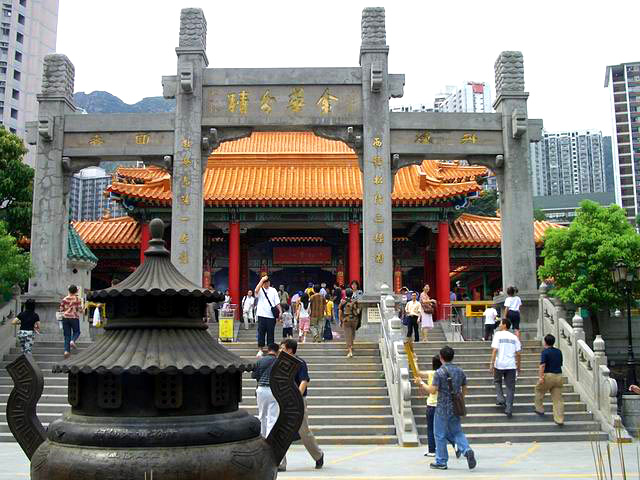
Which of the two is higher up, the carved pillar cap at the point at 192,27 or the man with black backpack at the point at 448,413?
the carved pillar cap at the point at 192,27

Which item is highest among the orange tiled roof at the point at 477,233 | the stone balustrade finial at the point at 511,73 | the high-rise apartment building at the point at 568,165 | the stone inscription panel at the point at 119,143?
the high-rise apartment building at the point at 568,165

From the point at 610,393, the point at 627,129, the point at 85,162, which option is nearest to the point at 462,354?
the point at 610,393

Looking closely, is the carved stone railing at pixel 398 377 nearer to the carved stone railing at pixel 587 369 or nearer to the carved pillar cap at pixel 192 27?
the carved stone railing at pixel 587 369

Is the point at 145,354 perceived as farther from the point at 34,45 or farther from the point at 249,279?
the point at 34,45

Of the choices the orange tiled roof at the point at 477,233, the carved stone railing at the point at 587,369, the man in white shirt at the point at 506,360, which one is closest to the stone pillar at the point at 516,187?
the carved stone railing at the point at 587,369

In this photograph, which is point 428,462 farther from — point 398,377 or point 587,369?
point 587,369

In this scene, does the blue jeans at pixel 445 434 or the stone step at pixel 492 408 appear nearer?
the blue jeans at pixel 445 434

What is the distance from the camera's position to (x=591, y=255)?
62.6 feet

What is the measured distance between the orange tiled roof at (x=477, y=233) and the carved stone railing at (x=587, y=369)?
1053 cm

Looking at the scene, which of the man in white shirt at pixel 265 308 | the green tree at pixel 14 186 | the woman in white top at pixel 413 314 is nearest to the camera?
the man in white shirt at pixel 265 308

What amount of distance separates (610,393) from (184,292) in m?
9.09

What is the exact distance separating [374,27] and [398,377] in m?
9.38

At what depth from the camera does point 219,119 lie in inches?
674

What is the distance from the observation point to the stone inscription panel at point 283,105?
17109 mm
